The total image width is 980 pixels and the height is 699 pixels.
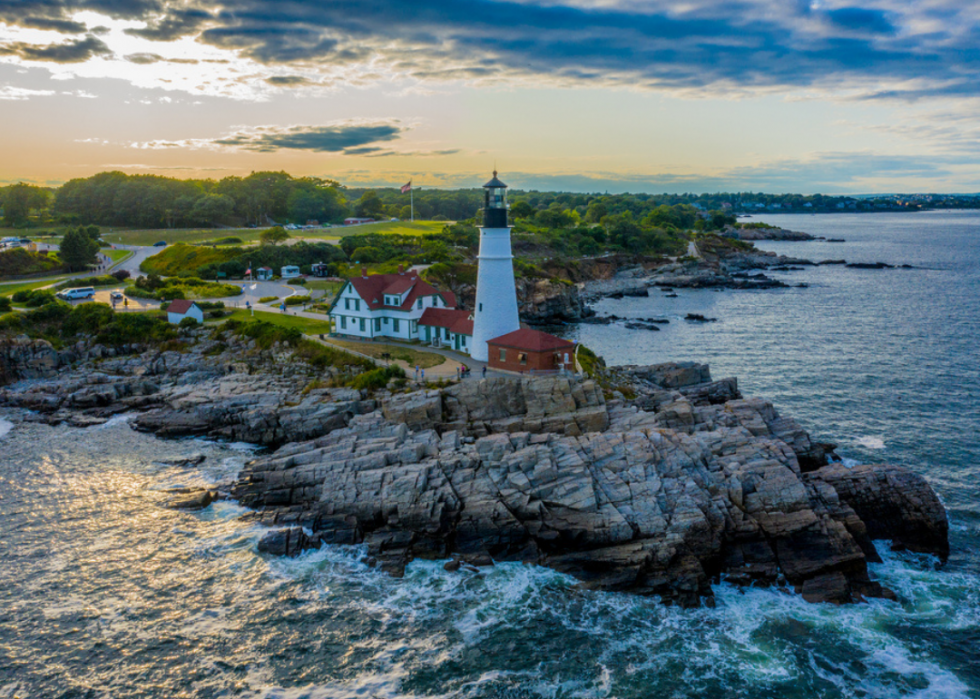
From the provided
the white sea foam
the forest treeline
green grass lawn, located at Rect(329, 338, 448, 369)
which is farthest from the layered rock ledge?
the forest treeline

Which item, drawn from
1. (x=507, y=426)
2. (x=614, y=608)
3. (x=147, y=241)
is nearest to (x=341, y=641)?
(x=614, y=608)

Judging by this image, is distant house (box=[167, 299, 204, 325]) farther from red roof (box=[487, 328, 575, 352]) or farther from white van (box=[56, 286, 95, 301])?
red roof (box=[487, 328, 575, 352])

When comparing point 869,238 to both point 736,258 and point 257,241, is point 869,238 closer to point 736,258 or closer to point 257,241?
point 736,258

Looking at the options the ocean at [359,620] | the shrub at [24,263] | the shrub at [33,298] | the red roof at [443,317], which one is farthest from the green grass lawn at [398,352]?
the shrub at [24,263]

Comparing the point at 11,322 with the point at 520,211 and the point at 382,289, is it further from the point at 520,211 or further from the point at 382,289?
the point at 520,211

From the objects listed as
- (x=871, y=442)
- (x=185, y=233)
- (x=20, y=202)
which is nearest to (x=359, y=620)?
(x=871, y=442)
